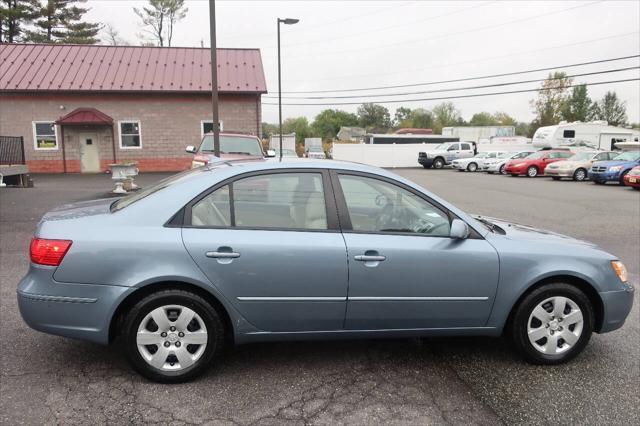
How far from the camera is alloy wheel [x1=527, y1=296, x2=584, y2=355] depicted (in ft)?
11.6

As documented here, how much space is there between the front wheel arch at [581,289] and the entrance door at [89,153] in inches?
982

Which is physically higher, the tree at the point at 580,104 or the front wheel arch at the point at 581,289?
the tree at the point at 580,104

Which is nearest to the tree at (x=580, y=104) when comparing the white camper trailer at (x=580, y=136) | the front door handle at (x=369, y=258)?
the white camper trailer at (x=580, y=136)

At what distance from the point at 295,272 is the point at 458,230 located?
3.84ft

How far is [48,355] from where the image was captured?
3.62 meters

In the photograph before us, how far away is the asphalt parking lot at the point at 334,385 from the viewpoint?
9.55 feet

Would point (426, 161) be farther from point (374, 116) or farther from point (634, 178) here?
point (374, 116)

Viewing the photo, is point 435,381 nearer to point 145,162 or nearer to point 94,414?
point 94,414

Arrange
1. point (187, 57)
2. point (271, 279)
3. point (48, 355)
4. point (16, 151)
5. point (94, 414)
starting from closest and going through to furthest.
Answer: point (94, 414)
point (271, 279)
point (48, 355)
point (16, 151)
point (187, 57)

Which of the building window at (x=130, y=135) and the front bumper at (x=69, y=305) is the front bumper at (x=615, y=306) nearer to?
the front bumper at (x=69, y=305)

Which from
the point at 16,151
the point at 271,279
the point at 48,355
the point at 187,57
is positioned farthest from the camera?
the point at 187,57

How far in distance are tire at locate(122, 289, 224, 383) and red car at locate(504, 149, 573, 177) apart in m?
27.7

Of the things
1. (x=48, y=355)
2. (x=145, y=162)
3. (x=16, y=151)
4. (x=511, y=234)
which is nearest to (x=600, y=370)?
(x=511, y=234)

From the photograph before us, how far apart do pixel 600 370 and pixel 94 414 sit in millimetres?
3538
